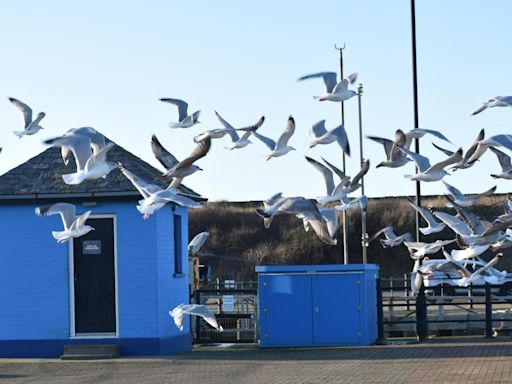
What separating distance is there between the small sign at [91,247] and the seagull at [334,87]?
5.95m

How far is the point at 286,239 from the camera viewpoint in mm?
79375

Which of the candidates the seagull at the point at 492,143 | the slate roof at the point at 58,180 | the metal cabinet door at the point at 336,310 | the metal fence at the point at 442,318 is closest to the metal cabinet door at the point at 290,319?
the metal cabinet door at the point at 336,310

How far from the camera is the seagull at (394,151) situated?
70.7ft

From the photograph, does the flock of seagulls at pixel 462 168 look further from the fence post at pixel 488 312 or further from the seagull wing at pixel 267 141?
the fence post at pixel 488 312

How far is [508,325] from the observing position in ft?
105

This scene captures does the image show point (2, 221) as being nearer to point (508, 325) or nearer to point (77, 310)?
point (77, 310)

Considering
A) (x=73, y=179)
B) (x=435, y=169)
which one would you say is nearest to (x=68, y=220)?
(x=73, y=179)

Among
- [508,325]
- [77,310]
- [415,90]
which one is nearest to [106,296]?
[77,310]

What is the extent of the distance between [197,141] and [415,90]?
17636mm

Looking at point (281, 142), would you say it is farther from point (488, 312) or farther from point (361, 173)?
point (488, 312)

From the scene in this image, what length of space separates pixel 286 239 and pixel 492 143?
59045 mm

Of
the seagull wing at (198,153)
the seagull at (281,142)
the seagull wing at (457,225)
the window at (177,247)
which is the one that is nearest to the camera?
the seagull wing at (198,153)

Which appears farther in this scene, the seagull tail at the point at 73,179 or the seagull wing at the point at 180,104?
the seagull wing at the point at 180,104

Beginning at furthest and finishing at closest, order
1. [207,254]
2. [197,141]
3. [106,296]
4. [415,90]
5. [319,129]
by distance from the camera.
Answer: [207,254], [415,90], [106,296], [319,129], [197,141]
